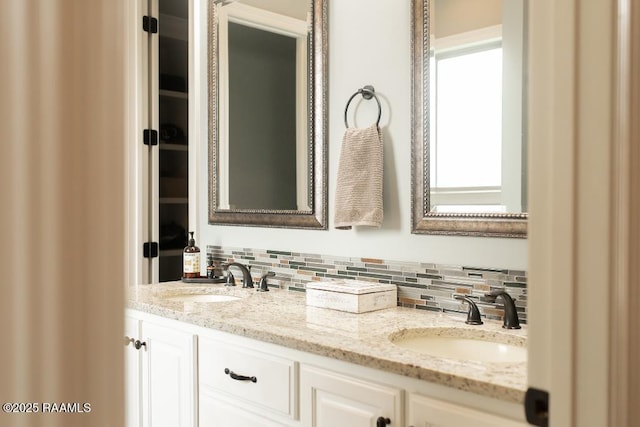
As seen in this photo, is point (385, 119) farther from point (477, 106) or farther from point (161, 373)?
point (161, 373)

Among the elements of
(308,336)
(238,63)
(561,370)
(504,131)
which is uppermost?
(238,63)

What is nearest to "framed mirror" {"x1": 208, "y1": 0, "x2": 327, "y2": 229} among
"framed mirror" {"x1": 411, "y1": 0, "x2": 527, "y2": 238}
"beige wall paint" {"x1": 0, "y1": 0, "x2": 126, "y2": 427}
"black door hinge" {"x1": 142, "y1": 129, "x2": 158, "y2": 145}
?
"framed mirror" {"x1": 411, "y1": 0, "x2": 527, "y2": 238}

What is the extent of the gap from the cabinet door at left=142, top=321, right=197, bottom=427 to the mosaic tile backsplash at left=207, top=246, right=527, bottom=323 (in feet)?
1.97

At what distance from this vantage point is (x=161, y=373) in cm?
214

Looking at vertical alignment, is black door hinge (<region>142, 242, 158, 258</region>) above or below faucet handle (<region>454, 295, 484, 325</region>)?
above

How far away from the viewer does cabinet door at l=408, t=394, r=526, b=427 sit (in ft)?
4.04

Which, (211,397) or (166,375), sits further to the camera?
(166,375)

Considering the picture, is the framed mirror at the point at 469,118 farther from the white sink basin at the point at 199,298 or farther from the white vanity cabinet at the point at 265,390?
the white sink basin at the point at 199,298

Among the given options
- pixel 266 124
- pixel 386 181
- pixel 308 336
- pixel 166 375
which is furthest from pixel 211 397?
pixel 266 124

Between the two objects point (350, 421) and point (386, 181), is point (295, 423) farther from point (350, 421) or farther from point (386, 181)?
point (386, 181)

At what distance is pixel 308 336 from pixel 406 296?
552 mm

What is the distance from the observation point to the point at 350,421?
1.49m

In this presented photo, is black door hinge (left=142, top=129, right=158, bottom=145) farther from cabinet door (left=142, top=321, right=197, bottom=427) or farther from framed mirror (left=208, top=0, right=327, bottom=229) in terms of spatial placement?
cabinet door (left=142, top=321, right=197, bottom=427)

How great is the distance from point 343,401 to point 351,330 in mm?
232
